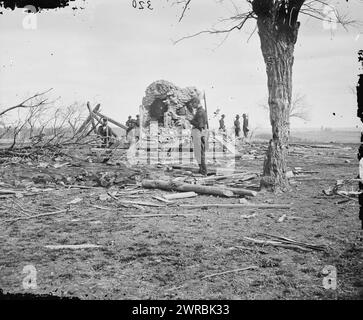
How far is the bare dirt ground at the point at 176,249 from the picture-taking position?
13.1 ft

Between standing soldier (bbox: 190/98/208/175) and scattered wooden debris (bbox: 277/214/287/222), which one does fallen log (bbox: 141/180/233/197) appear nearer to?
scattered wooden debris (bbox: 277/214/287/222)

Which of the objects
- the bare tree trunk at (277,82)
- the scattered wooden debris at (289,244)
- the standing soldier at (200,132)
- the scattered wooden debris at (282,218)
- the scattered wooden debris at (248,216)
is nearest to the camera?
the scattered wooden debris at (289,244)

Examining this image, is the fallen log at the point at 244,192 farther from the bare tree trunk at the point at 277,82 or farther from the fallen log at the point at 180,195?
the fallen log at the point at 180,195

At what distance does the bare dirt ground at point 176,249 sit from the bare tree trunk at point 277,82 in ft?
2.92

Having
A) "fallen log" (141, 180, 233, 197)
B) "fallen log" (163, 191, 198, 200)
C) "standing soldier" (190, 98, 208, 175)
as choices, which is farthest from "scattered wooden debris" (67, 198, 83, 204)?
"standing soldier" (190, 98, 208, 175)

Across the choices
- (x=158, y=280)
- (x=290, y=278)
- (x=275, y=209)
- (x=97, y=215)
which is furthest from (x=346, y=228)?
(x=97, y=215)

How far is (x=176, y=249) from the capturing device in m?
5.42

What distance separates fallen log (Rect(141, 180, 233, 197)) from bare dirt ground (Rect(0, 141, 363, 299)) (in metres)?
0.23

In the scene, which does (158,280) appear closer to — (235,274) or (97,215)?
(235,274)

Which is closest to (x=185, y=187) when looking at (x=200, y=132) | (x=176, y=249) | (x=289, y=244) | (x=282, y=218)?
(x=200, y=132)

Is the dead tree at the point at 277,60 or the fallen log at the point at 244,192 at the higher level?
the dead tree at the point at 277,60

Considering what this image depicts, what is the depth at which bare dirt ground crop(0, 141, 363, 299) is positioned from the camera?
4.00 meters

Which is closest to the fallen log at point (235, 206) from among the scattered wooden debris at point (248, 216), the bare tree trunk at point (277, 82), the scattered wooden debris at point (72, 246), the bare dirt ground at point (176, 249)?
the bare dirt ground at point (176, 249)
